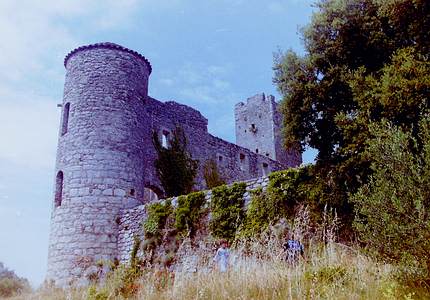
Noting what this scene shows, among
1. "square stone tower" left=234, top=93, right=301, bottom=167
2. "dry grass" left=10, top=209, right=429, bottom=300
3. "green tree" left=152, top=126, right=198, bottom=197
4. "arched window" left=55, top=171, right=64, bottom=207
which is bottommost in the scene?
"dry grass" left=10, top=209, right=429, bottom=300

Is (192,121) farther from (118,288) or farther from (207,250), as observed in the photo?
(118,288)

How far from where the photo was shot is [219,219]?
498 inches

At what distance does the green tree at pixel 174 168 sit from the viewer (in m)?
18.9

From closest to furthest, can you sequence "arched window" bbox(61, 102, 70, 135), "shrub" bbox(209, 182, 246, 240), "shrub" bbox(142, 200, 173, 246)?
1. "shrub" bbox(209, 182, 246, 240)
2. "shrub" bbox(142, 200, 173, 246)
3. "arched window" bbox(61, 102, 70, 135)

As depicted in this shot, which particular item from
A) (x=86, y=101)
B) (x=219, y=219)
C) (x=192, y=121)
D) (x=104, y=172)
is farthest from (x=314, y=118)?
(x=192, y=121)

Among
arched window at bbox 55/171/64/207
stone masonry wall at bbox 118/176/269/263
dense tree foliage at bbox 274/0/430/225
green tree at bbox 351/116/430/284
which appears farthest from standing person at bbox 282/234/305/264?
arched window at bbox 55/171/64/207

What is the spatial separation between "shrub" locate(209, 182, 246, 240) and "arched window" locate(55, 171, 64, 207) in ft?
19.3

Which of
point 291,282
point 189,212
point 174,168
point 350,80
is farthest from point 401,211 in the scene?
point 174,168

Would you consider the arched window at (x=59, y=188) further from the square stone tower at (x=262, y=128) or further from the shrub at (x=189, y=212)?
the square stone tower at (x=262, y=128)

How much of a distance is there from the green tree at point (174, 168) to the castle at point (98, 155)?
1.23 ft

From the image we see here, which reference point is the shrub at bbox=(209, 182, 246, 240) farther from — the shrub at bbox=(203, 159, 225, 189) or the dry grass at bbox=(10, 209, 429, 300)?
the shrub at bbox=(203, 159, 225, 189)

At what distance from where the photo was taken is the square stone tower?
31297 millimetres

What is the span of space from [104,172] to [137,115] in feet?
9.20

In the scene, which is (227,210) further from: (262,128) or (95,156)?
(262,128)
